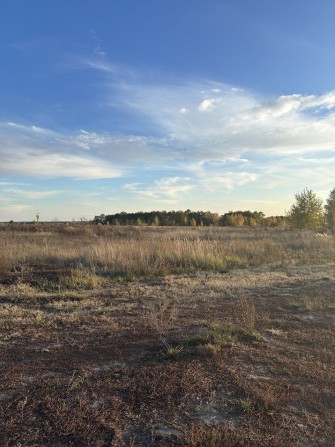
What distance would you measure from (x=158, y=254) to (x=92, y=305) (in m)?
6.29

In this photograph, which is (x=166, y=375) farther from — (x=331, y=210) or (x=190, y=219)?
(x=190, y=219)

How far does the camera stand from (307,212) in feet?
123

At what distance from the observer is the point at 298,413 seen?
3705mm

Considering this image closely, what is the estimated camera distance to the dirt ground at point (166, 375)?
129 inches

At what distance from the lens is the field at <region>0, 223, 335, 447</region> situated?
3311 mm

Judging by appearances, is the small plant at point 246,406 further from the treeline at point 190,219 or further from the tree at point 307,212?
the treeline at point 190,219

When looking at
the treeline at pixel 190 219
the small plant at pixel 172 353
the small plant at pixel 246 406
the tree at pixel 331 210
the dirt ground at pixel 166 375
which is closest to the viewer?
the dirt ground at pixel 166 375

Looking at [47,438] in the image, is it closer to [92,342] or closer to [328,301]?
[92,342]

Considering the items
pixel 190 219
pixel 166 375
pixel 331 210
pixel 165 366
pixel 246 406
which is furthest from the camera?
pixel 190 219

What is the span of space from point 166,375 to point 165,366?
250mm

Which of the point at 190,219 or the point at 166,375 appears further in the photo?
the point at 190,219

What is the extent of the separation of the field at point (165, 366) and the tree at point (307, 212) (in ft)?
92.9

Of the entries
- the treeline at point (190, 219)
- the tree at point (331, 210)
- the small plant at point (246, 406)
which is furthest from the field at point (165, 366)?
the treeline at point (190, 219)

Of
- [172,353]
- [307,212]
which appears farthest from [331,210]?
[172,353]
